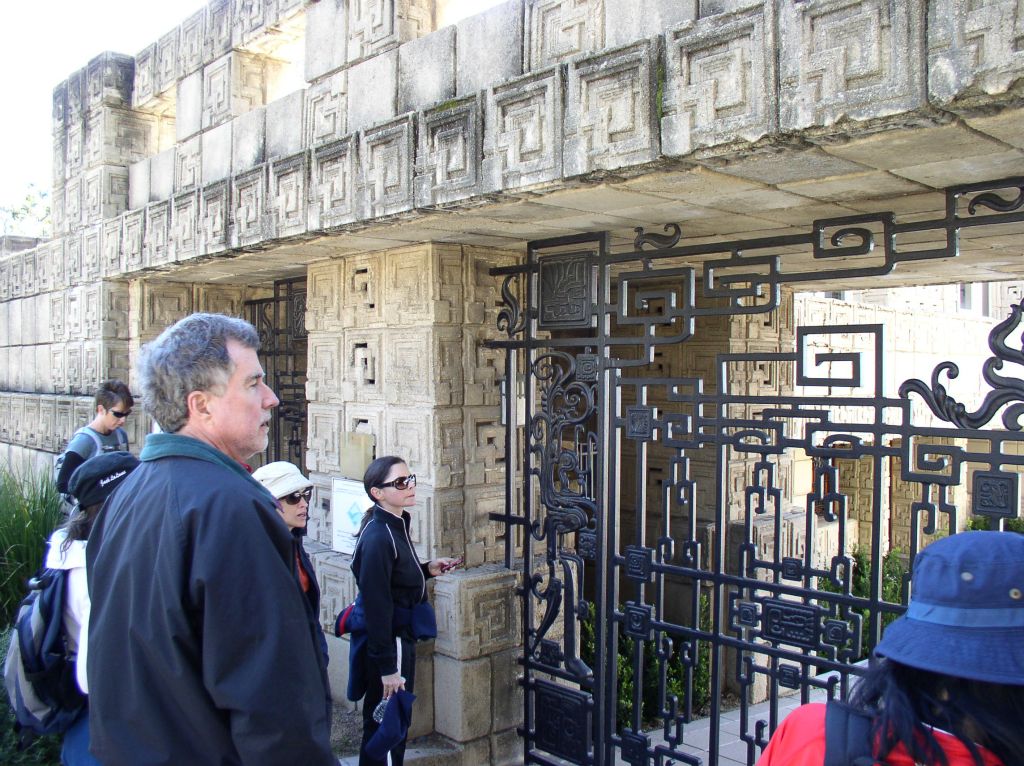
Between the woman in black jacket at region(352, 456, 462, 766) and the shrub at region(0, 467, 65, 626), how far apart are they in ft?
7.55

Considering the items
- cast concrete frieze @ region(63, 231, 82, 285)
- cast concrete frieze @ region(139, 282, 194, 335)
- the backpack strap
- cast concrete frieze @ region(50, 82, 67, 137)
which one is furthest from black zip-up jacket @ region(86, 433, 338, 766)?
cast concrete frieze @ region(50, 82, 67, 137)

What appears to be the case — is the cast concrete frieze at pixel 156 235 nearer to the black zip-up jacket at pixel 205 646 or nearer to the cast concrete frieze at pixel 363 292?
the cast concrete frieze at pixel 363 292

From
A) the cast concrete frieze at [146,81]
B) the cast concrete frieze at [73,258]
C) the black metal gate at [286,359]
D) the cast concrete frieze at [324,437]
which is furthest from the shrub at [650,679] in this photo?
the cast concrete frieze at [146,81]

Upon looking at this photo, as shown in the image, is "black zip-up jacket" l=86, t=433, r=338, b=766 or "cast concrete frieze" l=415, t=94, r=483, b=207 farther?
"cast concrete frieze" l=415, t=94, r=483, b=207

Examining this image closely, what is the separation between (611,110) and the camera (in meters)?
2.80

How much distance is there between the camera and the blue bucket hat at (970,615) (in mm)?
1205

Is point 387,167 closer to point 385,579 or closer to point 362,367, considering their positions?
point 362,367

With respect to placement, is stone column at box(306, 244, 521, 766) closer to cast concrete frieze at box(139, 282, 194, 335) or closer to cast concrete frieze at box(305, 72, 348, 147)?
cast concrete frieze at box(305, 72, 348, 147)

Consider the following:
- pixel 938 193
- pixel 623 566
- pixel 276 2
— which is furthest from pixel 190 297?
pixel 938 193

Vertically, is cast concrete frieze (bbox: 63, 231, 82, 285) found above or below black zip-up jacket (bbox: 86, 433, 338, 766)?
above

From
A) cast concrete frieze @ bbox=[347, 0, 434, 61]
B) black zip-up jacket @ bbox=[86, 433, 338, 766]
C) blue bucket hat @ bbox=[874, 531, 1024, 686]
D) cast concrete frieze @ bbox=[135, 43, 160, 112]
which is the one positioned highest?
cast concrete frieze @ bbox=[135, 43, 160, 112]

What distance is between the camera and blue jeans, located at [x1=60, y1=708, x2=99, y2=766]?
2559 millimetres

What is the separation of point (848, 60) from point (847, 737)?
1746 millimetres

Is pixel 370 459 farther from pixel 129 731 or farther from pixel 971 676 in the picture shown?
pixel 971 676
